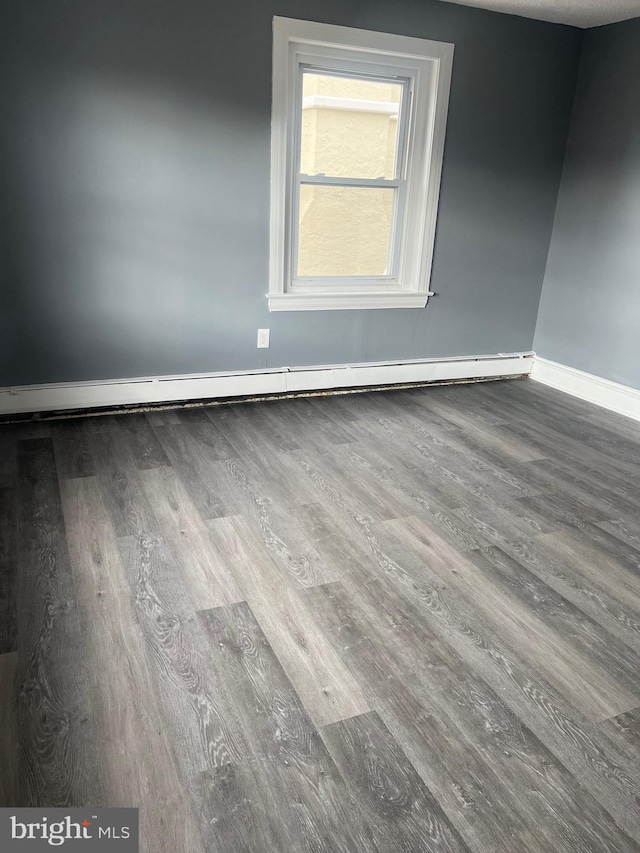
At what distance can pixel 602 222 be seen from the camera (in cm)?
414

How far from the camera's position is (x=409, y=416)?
3.78 m

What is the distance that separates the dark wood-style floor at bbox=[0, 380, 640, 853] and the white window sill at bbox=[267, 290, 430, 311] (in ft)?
3.07

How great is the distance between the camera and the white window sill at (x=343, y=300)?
12.4 ft

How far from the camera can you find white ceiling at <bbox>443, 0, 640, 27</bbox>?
3.52 m

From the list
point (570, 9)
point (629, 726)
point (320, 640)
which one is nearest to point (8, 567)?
point (320, 640)

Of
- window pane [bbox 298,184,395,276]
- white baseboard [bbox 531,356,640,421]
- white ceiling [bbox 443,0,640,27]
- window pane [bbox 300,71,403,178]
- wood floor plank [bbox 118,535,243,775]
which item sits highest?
white ceiling [bbox 443,0,640,27]

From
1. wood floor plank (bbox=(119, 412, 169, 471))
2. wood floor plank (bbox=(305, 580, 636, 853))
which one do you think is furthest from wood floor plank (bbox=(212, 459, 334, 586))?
wood floor plank (bbox=(119, 412, 169, 471))

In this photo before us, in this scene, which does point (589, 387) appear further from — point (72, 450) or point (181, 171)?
point (72, 450)

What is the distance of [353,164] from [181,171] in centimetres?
106

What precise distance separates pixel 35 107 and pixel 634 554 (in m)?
3.28

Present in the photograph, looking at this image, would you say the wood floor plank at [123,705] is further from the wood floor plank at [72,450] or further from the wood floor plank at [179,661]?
the wood floor plank at [72,450]

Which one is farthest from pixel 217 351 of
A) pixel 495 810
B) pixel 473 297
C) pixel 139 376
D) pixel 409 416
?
pixel 495 810

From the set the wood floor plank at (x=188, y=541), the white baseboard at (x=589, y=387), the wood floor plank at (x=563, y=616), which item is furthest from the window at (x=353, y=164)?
the wood floor plank at (x=563, y=616)

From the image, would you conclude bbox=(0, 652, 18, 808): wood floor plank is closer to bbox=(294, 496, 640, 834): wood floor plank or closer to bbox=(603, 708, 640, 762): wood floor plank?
bbox=(294, 496, 640, 834): wood floor plank
